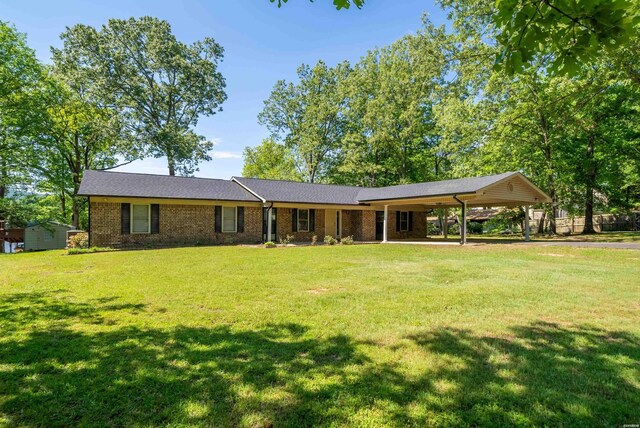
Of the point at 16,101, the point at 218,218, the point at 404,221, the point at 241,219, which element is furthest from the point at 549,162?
the point at 16,101

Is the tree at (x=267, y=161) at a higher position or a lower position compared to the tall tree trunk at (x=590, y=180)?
higher

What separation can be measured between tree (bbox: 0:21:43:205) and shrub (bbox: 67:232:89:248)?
35.8ft

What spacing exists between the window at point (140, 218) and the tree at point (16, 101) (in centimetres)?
1156

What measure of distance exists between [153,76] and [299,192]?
20.4m

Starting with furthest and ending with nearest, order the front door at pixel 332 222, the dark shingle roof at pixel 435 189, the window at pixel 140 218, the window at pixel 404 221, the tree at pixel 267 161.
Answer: the tree at pixel 267 161 → the window at pixel 404 221 → the front door at pixel 332 222 → the dark shingle roof at pixel 435 189 → the window at pixel 140 218

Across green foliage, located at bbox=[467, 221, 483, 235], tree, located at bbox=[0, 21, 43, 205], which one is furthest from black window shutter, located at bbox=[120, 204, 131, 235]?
green foliage, located at bbox=[467, 221, 483, 235]

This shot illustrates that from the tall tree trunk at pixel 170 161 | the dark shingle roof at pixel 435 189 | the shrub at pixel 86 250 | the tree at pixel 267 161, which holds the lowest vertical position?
the shrub at pixel 86 250

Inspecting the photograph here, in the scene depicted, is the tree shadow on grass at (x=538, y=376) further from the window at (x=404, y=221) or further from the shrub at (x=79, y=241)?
the window at (x=404, y=221)

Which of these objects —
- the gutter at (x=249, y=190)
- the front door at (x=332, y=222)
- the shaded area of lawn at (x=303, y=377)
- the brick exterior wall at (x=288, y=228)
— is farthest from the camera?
the front door at (x=332, y=222)

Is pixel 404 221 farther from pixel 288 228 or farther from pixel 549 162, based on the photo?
pixel 549 162

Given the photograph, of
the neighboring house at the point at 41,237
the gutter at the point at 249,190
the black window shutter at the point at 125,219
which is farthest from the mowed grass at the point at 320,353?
the neighboring house at the point at 41,237

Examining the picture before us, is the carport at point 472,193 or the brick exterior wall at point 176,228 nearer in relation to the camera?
the brick exterior wall at point 176,228

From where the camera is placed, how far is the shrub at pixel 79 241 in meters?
16.2

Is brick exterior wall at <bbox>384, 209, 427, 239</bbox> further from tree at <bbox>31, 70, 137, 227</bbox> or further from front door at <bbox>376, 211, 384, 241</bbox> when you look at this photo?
tree at <bbox>31, 70, 137, 227</bbox>
